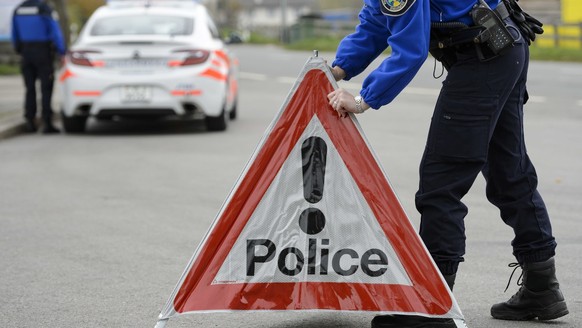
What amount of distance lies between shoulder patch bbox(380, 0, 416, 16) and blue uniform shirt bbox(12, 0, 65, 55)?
11.1m

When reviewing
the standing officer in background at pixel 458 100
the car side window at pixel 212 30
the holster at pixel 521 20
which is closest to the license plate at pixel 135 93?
the car side window at pixel 212 30

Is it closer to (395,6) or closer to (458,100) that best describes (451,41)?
(458,100)

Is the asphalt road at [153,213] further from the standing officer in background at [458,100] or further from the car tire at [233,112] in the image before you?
the standing officer in background at [458,100]

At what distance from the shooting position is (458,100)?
4.69 m

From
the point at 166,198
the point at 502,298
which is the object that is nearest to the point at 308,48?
the point at 166,198

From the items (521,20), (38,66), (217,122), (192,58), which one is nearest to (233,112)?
(217,122)

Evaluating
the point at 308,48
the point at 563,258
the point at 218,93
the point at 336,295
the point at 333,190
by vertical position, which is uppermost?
the point at 333,190

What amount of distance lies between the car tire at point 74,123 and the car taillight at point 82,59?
29.5 inches

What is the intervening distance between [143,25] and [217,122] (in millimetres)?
1476

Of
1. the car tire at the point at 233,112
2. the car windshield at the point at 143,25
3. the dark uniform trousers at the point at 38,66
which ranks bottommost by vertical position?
the car tire at the point at 233,112

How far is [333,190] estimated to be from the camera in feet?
15.3

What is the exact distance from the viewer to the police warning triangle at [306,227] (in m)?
4.59

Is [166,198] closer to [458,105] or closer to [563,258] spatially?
[563,258]

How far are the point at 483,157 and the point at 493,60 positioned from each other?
1.26 feet
